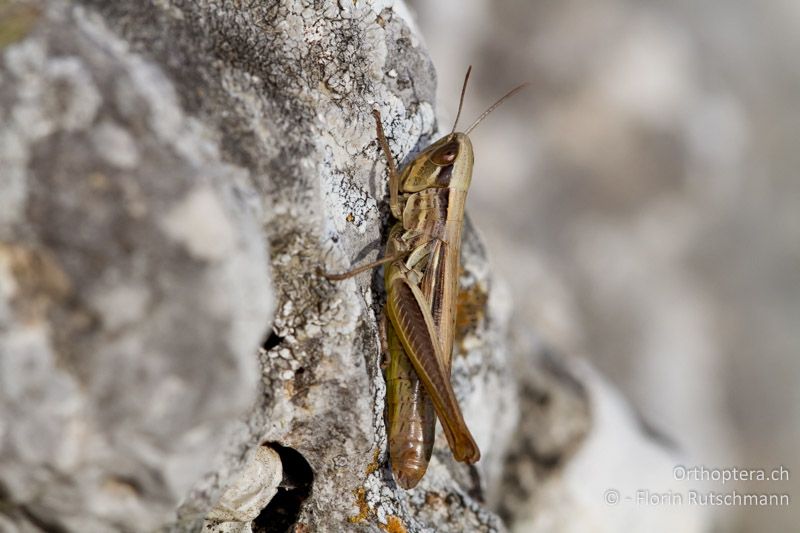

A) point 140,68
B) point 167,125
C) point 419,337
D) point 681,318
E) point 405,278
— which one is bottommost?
point 681,318

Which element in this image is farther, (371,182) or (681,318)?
(681,318)

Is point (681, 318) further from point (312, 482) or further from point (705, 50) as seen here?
point (312, 482)

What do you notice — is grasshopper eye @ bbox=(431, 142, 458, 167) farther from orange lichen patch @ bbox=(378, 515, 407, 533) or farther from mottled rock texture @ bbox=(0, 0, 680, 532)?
orange lichen patch @ bbox=(378, 515, 407, 533)

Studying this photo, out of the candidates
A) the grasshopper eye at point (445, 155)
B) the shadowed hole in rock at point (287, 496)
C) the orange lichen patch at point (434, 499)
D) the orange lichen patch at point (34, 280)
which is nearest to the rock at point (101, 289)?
the orange lichen patch at point (34, 280)

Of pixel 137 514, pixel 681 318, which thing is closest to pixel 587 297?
pixel 681 318

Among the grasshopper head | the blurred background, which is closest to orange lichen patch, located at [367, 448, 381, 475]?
the grasshopper head

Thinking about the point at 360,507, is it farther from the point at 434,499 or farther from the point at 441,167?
the point at 441,167

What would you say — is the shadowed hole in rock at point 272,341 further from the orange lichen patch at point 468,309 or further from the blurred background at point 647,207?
the blurred background at point 647,207

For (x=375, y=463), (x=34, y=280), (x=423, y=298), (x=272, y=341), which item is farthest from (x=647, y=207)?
(x=34, y=280)
